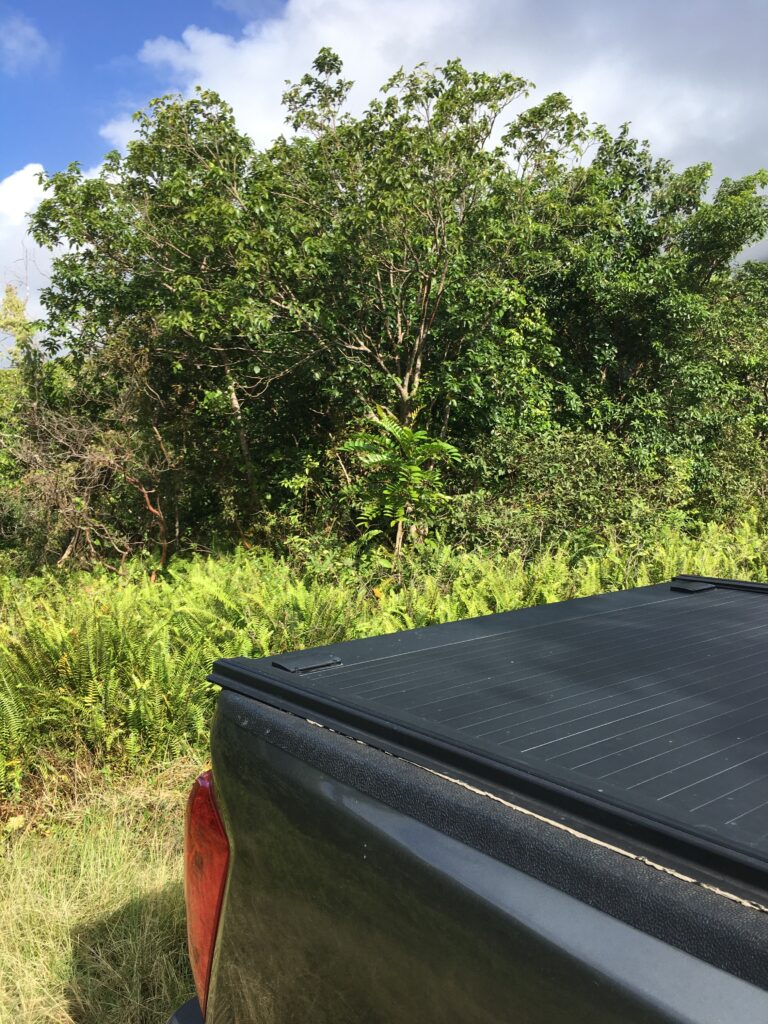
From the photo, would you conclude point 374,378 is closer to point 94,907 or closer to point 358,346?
point 358,346

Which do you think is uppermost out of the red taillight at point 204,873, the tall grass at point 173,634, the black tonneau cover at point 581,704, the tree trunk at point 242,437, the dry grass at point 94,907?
the tree trunk at point 242,437

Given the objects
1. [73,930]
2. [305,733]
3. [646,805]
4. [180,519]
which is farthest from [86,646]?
[180,519]

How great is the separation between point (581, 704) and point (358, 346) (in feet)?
28.9

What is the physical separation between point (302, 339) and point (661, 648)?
8.43 m

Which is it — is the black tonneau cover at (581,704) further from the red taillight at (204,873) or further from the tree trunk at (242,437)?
the tree trunk at (242,437)

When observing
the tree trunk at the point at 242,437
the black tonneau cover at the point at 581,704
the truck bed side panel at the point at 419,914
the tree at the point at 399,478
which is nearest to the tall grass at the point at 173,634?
the tree at the point at 399,478

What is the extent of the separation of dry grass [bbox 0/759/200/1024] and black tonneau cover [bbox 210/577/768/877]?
5.15 ft

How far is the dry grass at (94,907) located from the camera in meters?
2.48

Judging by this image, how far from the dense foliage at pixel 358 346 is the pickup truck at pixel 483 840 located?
7467 millimetres

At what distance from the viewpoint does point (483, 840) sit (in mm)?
1020

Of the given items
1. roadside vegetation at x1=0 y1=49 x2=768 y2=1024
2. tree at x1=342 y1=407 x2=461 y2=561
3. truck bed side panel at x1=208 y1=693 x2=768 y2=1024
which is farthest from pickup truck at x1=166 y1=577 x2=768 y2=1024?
tree at x1=342 y1=407 x2=461 y2=561

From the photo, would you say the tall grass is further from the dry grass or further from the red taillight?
the red taillight

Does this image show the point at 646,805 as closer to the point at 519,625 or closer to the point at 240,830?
the point at 240,830

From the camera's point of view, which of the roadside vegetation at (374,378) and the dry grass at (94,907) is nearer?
the dry grass at (94,907)
